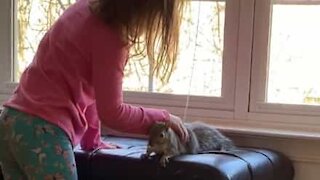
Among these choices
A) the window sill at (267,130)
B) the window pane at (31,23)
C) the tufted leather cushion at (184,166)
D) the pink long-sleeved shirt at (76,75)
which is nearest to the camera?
the pink long-sleeved shirt at (76,75)

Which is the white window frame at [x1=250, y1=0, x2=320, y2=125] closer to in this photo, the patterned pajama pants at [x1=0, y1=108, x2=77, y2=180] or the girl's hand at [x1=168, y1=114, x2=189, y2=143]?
the girl's hand at [x1=168, y1=114, x2=189, y2=143]

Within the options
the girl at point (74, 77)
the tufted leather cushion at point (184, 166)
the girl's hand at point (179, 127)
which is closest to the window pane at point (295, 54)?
the tufted leather cushion at point (184, 166)

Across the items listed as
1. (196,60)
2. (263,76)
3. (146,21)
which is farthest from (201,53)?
(146,21)

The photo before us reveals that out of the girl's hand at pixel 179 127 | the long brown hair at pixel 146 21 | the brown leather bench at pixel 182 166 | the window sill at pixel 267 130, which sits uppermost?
the long brown hair at pixel 146 21

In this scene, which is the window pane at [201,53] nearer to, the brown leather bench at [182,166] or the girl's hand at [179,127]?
the brown leather bench at [182,166]

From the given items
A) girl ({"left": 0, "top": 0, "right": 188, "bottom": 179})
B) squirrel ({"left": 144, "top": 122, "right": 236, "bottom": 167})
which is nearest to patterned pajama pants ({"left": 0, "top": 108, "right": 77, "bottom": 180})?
girl ({"left": 0, "top": 0, "right": 188, "bottom": 179})

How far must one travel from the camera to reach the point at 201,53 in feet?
8.66

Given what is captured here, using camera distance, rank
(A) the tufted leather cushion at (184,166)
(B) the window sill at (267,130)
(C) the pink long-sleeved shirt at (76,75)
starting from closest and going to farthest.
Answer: (C) the pink long-sleeved shirt at (76,75), (A) the tufted leather cushion at (184,166), (B) the window sill at (267,130)

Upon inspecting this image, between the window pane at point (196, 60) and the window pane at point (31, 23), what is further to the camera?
the window pane at point (31, 23)

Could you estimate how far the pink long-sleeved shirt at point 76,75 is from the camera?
1.65 metres

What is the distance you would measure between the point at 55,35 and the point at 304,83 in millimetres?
1199

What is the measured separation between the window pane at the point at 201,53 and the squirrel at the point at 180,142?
1.35 feet

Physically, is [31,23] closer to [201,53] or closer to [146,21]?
[201,53]

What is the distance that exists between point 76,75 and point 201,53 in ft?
3.37
